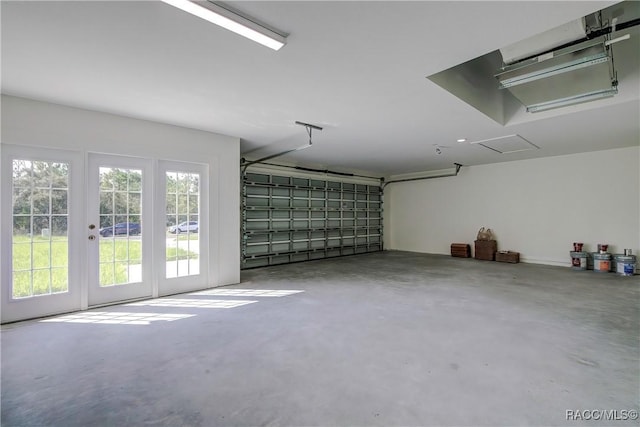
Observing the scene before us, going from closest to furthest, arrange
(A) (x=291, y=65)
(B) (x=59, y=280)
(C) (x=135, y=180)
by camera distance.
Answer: (A) (x=291, y=65), (B) (x=59, y=280), (C) (x=135, y=180)

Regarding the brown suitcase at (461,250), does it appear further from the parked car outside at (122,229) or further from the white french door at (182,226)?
the parked car outside at (122,229)

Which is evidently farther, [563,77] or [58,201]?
[58,201]

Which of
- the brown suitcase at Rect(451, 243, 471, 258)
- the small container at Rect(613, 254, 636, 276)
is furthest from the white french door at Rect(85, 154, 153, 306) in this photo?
the small container at Rect(613, 254, 636, 276)

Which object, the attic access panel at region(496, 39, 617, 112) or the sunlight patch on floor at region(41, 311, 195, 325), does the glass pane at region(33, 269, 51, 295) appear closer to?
the sunlight patch on floor at region(41, 311, 195, 325)

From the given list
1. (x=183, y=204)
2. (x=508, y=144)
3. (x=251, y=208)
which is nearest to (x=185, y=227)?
(x=183, y=204)

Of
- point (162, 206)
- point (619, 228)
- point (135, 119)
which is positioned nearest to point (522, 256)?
point (619, 228)

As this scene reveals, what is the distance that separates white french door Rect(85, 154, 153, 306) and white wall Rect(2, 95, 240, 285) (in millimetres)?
248

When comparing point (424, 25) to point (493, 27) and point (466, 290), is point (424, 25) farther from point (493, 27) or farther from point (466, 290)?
point (466, 290)

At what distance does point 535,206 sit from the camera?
7.38 metres

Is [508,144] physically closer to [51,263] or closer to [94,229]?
[94,229]

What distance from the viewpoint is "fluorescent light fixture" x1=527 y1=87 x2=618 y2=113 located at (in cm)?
346

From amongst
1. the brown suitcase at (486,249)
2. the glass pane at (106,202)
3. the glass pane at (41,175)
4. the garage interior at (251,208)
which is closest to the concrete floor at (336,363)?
the garage interior at (251,208)

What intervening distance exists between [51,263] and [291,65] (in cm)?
368

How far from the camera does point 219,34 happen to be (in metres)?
2.25
